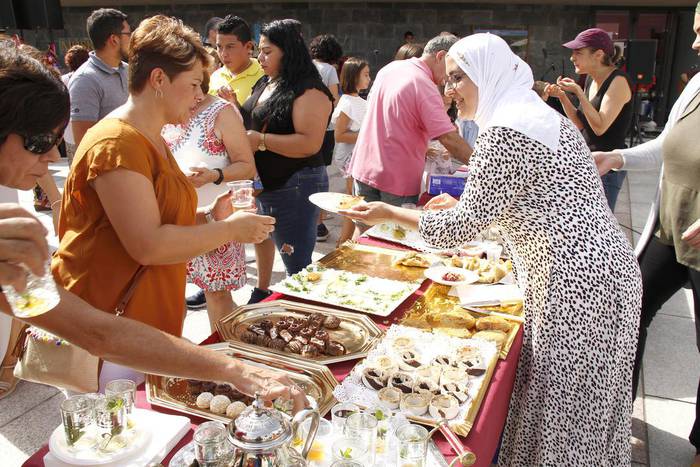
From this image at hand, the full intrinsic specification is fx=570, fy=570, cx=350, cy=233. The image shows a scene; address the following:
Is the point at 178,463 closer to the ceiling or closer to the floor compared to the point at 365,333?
closer to the ceiling

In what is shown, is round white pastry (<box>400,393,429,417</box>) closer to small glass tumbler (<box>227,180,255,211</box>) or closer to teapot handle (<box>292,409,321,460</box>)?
teapot handle (<box>292,409,321,460</box>)

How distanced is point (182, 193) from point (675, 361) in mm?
3211

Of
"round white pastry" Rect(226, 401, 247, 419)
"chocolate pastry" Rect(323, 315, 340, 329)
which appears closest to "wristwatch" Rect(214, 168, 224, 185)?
"chocolate pastry" Rect(323, 315, 340, 329)

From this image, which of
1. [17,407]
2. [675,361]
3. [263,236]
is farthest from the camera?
[675,361]

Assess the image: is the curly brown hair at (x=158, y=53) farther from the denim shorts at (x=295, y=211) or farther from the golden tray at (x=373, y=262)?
the denim shorts at (x=295, y=211)

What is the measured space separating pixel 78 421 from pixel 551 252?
1.45m

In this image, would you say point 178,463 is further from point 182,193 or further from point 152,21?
point 152,21

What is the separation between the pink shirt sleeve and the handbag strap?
2.15 metres

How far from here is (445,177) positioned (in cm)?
371

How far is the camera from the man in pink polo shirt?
3461 millimetres

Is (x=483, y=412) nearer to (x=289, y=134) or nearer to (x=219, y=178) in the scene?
(x=219, y=178)

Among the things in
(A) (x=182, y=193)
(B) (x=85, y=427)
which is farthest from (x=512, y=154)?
(B) (x=85, y=427)

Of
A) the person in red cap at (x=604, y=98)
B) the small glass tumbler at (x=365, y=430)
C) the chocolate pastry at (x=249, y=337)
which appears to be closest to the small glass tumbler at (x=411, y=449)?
the small glass tumbler at (x=365, y=430)

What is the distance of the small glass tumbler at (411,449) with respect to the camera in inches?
49.1
